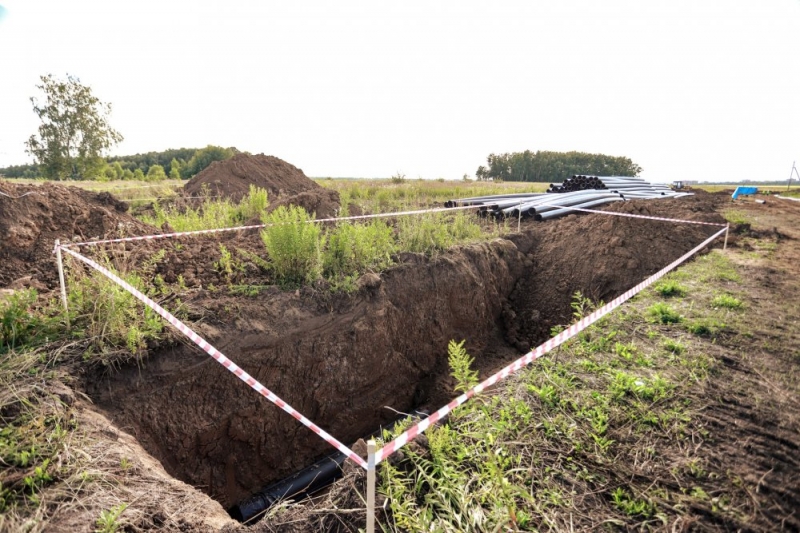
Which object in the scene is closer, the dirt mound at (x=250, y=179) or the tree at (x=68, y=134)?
the dirt mound at (x=250, y=179)

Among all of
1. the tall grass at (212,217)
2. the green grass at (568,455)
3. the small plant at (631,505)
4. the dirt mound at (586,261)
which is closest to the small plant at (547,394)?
the green grass at (568,455)

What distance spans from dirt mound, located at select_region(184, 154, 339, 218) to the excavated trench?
5535mm

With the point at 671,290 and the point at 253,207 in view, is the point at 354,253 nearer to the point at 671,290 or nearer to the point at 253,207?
the point at 253,207

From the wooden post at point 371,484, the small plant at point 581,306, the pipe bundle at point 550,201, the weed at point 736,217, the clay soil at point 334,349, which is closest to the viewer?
the wooden post at point 371,484

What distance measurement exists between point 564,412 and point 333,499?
1.85 metres

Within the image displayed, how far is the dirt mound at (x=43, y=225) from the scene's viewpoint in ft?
17.2

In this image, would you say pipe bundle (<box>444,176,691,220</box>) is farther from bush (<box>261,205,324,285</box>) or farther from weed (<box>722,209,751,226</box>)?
bush (<box>261,205,324,285</box>)

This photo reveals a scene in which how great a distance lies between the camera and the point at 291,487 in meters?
4.27

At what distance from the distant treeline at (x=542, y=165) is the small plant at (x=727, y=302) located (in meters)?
42.9

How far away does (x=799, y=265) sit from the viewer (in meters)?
6.84

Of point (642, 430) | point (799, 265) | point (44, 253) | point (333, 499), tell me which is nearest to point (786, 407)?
point (642, 430)

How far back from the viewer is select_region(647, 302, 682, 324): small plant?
15.8 ft

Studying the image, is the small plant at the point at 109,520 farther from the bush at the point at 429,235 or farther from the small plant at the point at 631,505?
the bush at the point at 429,235

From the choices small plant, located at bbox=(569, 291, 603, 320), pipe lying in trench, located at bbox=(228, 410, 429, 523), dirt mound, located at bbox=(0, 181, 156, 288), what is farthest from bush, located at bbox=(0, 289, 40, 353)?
small plant, located at bbox=(569, 291, 603, 320)
